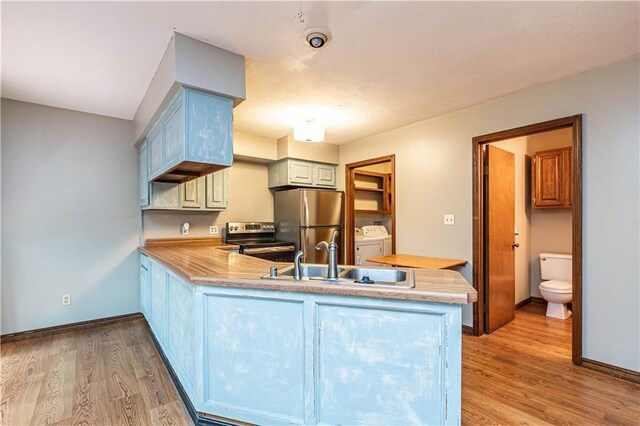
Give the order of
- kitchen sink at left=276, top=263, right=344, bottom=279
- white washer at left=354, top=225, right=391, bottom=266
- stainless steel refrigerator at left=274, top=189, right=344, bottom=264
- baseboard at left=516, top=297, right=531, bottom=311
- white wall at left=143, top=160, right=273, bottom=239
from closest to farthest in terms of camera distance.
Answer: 1. kitchen sink at left=276, top=263, right=344, bottom=279
2. white wall at left=143, top=160, right=273, bottom=239
3. baseboard at left=516, top=297, right=531, bottom=311
4. stainless steel refrigerator at left=274, top=189, right=344, bottom=264
5. white washer at left=354, top=225, right=391, bottom=266

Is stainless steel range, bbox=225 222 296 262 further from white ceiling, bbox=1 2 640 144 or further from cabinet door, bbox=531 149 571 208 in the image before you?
cabinet door, bbox=531 149 571 208

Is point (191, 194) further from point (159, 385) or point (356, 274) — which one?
point (356, 274)

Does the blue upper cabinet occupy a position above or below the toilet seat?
above

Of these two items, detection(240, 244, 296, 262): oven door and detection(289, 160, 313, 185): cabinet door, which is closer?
detection(240, 244, 296, 262): oven door

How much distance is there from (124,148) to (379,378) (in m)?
3.68

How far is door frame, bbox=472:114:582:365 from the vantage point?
8.06 ft

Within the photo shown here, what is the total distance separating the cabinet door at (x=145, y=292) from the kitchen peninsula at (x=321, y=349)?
143 cm

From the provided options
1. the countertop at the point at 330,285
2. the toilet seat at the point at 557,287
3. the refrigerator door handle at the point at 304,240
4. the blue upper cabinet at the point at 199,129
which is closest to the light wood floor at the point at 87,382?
the countertop at the point at 330,285

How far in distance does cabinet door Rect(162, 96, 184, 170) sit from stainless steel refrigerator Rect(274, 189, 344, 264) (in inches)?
78.8

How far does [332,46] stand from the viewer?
2.04 metres

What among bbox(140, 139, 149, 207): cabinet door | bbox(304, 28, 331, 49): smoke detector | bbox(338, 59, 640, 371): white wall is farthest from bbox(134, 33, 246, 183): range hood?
bbox(338, 59, 640, 371): white wall

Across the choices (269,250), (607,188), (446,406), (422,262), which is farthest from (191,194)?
(607,188)

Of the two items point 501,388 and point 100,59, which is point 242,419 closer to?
point 501,388

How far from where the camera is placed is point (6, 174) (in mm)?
2900
